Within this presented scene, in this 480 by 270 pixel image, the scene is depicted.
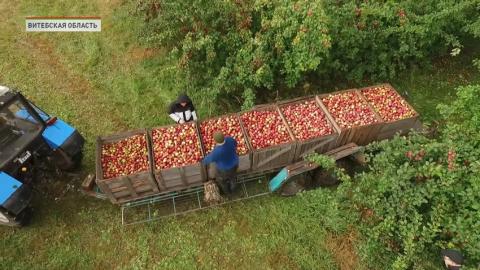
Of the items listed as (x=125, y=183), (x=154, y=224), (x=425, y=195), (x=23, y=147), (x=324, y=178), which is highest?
(x=23, y=147)

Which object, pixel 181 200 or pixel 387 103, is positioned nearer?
pixel 181 200

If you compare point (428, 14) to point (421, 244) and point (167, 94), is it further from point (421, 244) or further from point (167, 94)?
point (167, 94)

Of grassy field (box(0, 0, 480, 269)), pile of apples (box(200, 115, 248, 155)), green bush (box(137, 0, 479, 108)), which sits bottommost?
grassy field (box(0, 0, 480, 269))

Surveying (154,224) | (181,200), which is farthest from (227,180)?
(154,224)

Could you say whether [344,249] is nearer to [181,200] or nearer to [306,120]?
[306,120]

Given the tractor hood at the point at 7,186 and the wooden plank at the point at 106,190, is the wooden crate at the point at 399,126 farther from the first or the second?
the tractor hood at the point at 7,186

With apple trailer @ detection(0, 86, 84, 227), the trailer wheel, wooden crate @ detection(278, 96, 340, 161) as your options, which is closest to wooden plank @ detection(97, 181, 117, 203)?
apple trailer @ detection(0, 86, 84, 227)

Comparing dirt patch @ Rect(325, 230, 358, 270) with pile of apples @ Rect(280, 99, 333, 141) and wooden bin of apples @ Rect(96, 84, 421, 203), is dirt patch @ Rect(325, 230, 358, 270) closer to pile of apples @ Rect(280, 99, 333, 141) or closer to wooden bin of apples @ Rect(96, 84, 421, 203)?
wooden bin of apples @ Rect(96, 84, 421, 203)
